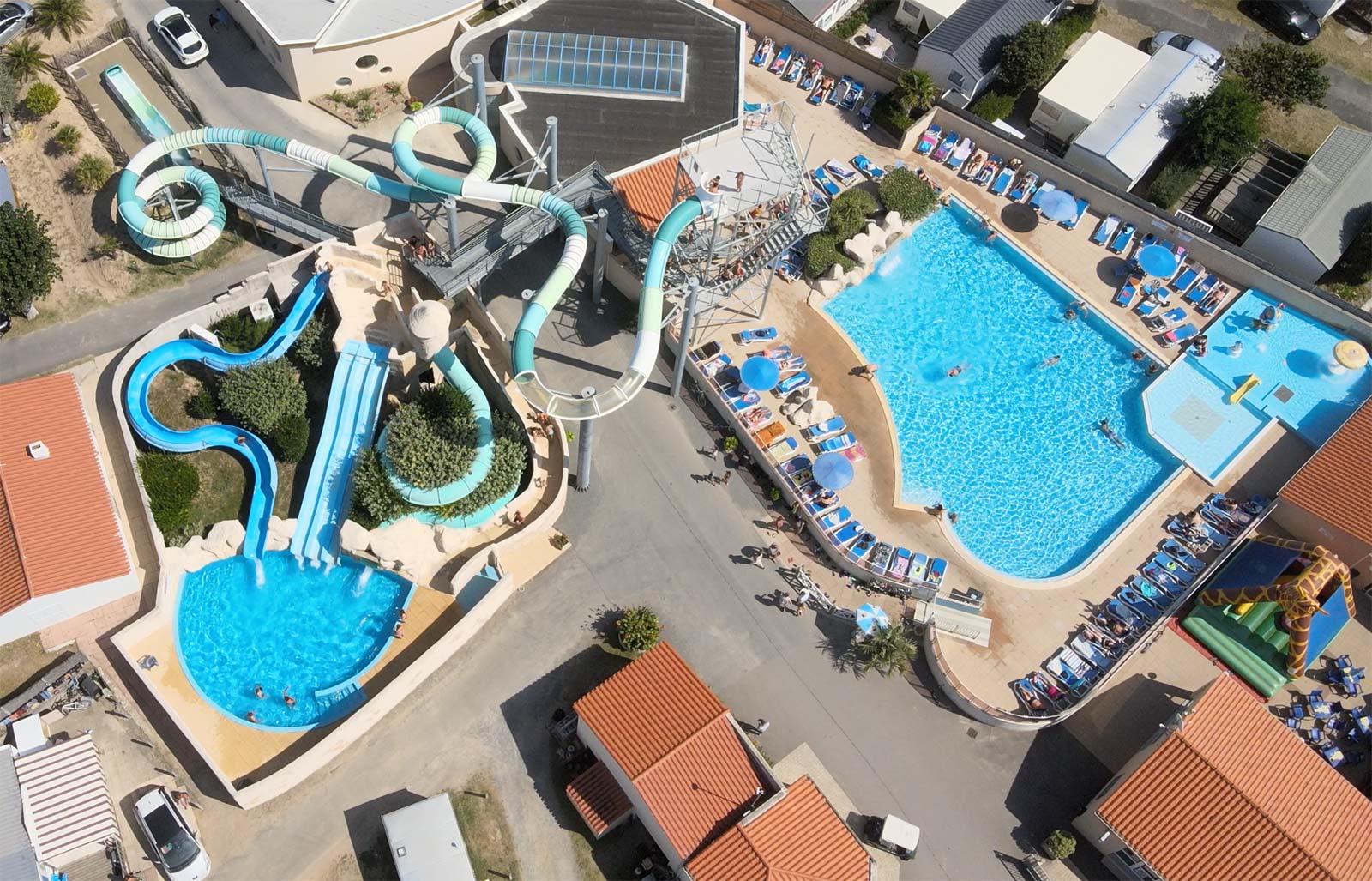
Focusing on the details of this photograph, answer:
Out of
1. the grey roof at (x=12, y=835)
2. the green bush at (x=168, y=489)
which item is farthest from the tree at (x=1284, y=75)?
Result: the grey roof at (x=12, y=835)

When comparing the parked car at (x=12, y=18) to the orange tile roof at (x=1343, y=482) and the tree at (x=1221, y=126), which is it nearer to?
the tree at (x=1221, y=126)

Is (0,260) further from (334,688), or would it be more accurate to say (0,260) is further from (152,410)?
(334,688)

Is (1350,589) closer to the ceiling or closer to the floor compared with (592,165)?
closer to the ceiling

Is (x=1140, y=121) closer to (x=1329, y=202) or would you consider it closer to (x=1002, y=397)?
(x=1329, y=202)

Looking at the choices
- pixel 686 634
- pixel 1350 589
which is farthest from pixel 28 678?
pixel 1350 589

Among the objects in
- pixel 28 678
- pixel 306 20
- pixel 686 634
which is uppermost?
pixel 306 20

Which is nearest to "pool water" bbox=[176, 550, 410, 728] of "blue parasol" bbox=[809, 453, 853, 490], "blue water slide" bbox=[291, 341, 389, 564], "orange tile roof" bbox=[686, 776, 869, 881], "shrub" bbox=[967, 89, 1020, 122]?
"blue water slide" bbox=[291, 341, 389, 564]

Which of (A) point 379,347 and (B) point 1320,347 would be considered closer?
(A) point 379,347
